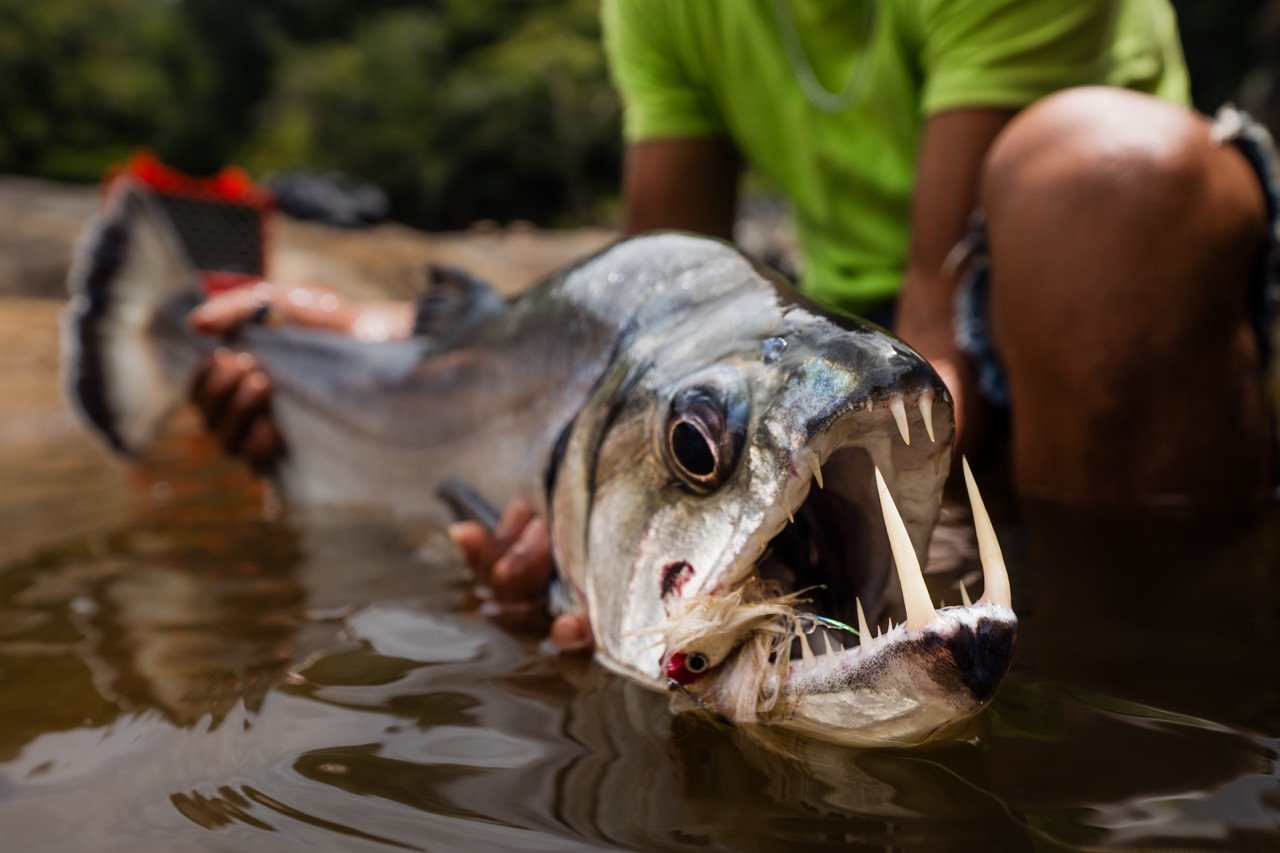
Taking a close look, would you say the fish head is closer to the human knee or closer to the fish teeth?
the fish teeth

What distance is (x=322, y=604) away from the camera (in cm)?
176

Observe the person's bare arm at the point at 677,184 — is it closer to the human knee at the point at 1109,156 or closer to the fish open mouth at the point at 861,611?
the human knee at the point at 1109,156

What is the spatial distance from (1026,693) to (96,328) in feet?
9.99

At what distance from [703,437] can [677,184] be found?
6.83 ft

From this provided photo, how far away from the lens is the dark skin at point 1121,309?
191 cm

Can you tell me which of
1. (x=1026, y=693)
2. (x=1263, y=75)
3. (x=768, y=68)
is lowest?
(x=1263, y=75)

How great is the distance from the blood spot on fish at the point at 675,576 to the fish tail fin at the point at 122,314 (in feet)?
8.43

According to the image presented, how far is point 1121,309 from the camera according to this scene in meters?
1.93

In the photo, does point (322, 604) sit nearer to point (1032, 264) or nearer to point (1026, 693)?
point (1026, 693)

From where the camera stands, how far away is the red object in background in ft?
11.4

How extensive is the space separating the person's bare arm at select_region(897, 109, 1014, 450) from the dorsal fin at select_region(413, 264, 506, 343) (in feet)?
2.93

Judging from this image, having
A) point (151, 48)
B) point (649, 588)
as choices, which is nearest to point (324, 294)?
point (649, 588)

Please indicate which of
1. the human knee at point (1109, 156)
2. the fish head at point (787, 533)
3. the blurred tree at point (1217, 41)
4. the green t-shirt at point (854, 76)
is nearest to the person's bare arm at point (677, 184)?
the green t-shirt at point (854, 76)

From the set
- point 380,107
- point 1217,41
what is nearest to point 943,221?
point 380,107
